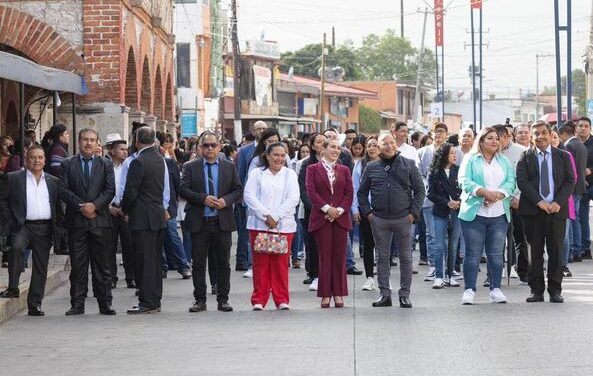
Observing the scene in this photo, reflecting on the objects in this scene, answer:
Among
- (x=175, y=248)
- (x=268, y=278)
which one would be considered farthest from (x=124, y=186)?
(x=175, y=248)

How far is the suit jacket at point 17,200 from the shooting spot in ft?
48.3

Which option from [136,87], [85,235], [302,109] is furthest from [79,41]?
[302,109]

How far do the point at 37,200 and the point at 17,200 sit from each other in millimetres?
212

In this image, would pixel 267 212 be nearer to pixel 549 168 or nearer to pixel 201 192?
pixel 201 192

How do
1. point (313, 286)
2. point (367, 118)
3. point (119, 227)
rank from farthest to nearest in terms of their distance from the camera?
point (367, 118) < point (119, 227) < point (313, 286)

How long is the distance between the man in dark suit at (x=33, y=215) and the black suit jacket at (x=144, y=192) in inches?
32.1

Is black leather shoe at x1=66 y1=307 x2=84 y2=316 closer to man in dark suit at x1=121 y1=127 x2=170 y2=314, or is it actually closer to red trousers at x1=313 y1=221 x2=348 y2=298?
man in dark suit at x1=121 y1=127 x2=170 y2=314

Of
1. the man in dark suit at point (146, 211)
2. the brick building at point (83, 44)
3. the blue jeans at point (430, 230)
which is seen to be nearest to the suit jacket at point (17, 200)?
the man in dark suit at point (146, 211)

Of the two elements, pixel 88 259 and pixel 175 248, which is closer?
pixel 88 259

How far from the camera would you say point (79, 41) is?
78.6ft

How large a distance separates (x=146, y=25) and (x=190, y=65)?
3715 centimetres

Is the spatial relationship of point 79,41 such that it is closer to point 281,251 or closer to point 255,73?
point 281,251

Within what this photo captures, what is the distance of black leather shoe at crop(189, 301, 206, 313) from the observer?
14.9 meters

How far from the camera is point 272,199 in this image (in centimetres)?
1502
